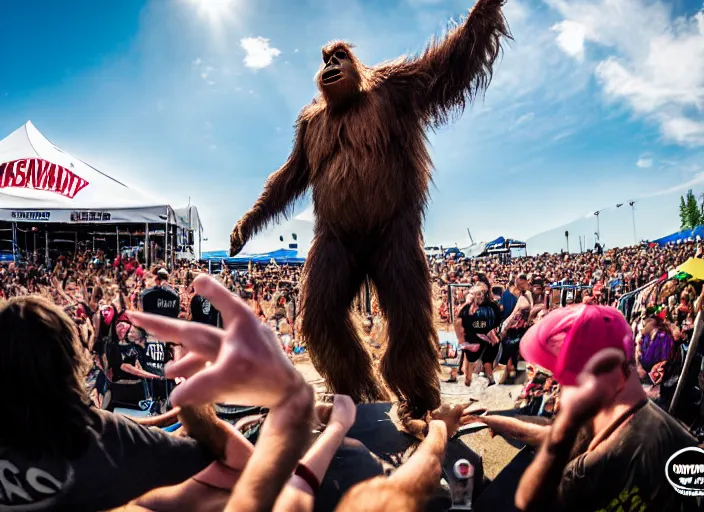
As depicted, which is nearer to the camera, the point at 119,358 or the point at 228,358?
the point at 228,358

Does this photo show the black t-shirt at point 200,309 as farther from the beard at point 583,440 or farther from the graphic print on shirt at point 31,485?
the beard at point 583,440

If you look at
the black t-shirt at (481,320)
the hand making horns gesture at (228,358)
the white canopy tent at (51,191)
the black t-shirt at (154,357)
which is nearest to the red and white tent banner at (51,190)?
the white canopy tent at (51,191)

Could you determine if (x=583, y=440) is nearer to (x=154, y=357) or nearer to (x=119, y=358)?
(x=154, y=357)

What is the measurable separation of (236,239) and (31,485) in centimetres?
151

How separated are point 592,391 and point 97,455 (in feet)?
3.94

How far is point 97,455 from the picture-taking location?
1.10 meters

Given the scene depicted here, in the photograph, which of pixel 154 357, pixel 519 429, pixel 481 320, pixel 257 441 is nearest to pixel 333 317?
pixel 519 429

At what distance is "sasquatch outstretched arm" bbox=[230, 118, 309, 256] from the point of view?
2.42 meters

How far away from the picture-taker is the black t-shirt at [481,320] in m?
4.86

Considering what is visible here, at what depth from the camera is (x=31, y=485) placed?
105 cm

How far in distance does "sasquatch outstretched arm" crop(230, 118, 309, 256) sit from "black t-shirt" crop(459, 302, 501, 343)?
9.95 ft

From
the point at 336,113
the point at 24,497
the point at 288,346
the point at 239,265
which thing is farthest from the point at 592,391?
the point at 239,265

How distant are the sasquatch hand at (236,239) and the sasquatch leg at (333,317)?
1.55 ft

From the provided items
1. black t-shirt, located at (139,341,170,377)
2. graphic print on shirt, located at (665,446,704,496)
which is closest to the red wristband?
graphic print on shirt, located at (665,446,704,496)
